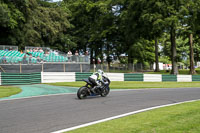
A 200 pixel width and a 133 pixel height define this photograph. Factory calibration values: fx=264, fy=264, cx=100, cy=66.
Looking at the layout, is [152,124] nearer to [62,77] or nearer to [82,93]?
[82,93]

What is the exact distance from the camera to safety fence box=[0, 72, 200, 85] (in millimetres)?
21908

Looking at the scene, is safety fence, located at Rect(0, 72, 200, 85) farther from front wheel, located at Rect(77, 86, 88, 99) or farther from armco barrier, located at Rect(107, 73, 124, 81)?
front wheel, located at Rect(77, 86, 88, 99)

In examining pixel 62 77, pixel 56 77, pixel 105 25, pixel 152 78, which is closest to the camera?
pixel 56 77

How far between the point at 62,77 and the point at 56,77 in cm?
63

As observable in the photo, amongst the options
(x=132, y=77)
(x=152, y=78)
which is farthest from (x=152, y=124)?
(x=152, y=78)

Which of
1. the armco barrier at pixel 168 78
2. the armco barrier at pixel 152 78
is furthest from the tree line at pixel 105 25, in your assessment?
the armco barrier at pixel 152 78

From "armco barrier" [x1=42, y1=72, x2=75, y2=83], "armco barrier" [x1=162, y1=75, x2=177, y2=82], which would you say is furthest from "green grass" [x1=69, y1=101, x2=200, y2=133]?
"armco barrier" [x1=162, y1=75, x2=177, y2=82]

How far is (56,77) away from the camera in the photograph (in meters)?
24.8

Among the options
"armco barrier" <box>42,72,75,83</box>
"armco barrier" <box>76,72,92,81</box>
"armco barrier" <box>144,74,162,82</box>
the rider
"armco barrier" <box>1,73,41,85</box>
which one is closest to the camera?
the rider

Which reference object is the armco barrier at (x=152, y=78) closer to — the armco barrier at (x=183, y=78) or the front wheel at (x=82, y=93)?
the armco barrier at (x=183, y=78)

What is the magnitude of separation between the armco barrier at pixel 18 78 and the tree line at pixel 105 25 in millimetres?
14105

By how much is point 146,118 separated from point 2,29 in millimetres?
A: 35826

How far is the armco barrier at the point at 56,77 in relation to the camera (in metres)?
24.1

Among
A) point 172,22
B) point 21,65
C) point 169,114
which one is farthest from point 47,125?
point 172,22
